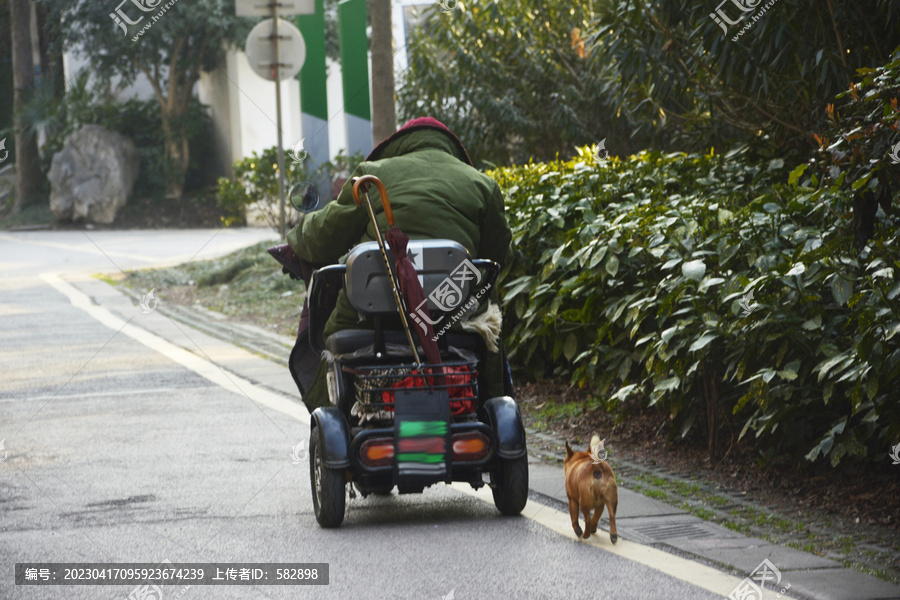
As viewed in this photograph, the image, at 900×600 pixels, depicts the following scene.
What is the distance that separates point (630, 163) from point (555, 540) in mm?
4226

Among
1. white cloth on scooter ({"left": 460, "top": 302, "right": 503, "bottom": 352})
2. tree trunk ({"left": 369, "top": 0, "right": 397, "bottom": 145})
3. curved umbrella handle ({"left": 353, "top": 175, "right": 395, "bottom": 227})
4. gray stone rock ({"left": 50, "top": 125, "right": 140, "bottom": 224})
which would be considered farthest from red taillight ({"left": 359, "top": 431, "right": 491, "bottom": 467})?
gray stone rock ({"left": 50, "top": 125, "right": 140, "bottom": 224})

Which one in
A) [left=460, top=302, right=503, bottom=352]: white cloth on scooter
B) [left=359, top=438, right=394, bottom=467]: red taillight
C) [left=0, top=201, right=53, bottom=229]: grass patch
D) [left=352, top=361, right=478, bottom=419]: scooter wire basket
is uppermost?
[left=0, top=201, right=53, bottom=229]: grass patch

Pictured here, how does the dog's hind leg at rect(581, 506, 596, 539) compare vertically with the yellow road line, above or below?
above

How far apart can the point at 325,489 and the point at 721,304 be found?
201 centimetres

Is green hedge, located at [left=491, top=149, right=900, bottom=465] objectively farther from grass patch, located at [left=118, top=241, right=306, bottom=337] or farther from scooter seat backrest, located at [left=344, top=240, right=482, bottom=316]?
grass patch, located at [left=118, top=241, right=306, bottom=337]

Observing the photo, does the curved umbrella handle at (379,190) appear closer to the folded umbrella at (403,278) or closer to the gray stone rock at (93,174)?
the folded umbrella at (403,278)

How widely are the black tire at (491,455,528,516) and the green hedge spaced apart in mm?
960

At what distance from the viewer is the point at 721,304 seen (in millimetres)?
5219

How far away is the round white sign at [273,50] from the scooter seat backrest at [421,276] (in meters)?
7.53

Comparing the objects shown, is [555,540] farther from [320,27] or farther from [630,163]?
[320,27]

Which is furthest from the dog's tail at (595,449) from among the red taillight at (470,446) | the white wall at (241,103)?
the white wall at (241,103)

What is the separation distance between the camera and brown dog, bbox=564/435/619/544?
14.5ft

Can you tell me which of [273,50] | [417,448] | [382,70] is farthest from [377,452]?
[273,50]

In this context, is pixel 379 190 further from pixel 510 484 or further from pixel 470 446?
pixel 510 484
